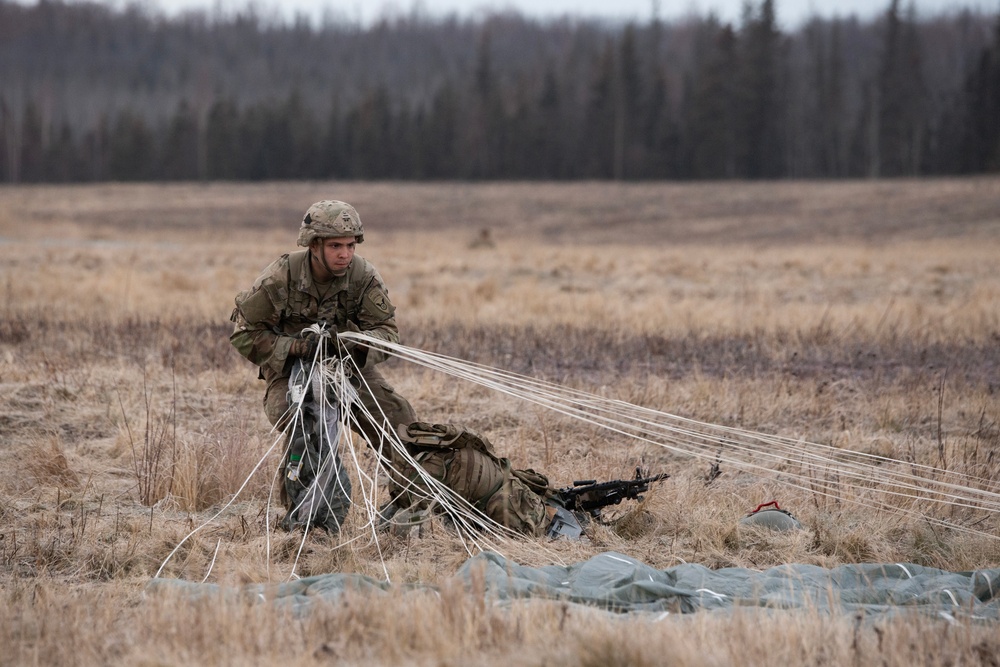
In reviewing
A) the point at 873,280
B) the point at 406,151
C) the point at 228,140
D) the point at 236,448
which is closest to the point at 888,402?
the point at 236,448

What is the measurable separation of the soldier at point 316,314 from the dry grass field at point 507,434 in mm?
601

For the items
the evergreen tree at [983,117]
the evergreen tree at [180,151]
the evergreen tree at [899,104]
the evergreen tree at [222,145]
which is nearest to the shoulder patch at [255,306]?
the evergreen tree at [983,117]

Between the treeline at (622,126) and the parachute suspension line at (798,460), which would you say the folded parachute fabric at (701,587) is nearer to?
the parachute suspension line at (798,460)

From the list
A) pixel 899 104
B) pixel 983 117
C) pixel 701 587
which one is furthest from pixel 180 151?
pixel 701 587

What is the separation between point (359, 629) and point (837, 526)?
2.81 meters

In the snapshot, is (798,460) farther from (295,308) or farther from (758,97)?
(758,97)

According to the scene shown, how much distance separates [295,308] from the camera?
4.72 m

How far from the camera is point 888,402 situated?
24.3 feet

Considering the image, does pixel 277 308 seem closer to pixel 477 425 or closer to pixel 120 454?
pixel 120 454

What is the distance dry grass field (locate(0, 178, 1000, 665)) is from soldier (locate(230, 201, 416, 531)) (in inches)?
23.7

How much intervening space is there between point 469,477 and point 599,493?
71 cm

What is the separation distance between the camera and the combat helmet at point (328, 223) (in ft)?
14.5

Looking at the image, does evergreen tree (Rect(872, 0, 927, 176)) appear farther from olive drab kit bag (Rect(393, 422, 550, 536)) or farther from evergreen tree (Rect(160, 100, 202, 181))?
olive drab kit bag (Rect(393, 422, 550, 536))

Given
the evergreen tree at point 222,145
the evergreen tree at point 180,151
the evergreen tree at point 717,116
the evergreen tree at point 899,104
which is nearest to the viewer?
the evergreen tree at point 717,116
